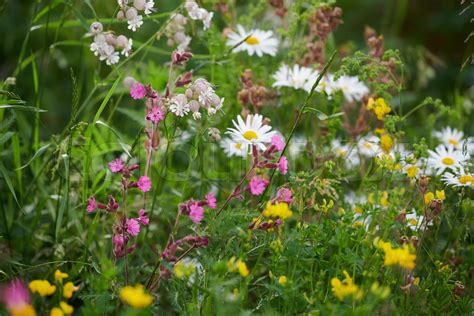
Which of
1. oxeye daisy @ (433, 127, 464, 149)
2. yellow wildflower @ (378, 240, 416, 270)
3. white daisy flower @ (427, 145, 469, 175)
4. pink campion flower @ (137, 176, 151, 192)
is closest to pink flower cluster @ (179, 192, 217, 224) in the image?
pink campion flower @ (137, 176, 151, 192)

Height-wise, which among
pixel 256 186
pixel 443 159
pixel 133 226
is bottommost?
pixel 133 226

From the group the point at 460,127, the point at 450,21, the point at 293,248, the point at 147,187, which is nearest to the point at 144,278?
the point at 147,187

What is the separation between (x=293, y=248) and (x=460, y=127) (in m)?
1.28

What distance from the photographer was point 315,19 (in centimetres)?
236

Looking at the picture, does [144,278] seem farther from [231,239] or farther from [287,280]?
[287,280]

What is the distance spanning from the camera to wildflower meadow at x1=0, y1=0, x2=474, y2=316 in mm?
1575

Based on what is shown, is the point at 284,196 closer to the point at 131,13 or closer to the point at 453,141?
the point at 131,13

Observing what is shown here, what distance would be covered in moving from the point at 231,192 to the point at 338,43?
246cm

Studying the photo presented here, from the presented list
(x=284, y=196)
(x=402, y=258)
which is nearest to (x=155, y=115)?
(x=284, y=196)

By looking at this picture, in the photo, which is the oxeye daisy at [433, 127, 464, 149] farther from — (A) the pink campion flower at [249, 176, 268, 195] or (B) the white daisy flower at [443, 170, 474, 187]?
(A) the pink campion flower at [249, 176, 268, 195]

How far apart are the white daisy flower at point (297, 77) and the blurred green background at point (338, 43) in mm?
524

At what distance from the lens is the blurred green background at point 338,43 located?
120 inches

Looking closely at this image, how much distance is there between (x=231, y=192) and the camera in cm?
206

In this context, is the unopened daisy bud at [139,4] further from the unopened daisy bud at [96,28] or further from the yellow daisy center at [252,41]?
the yellow daisy center at [252,41]
